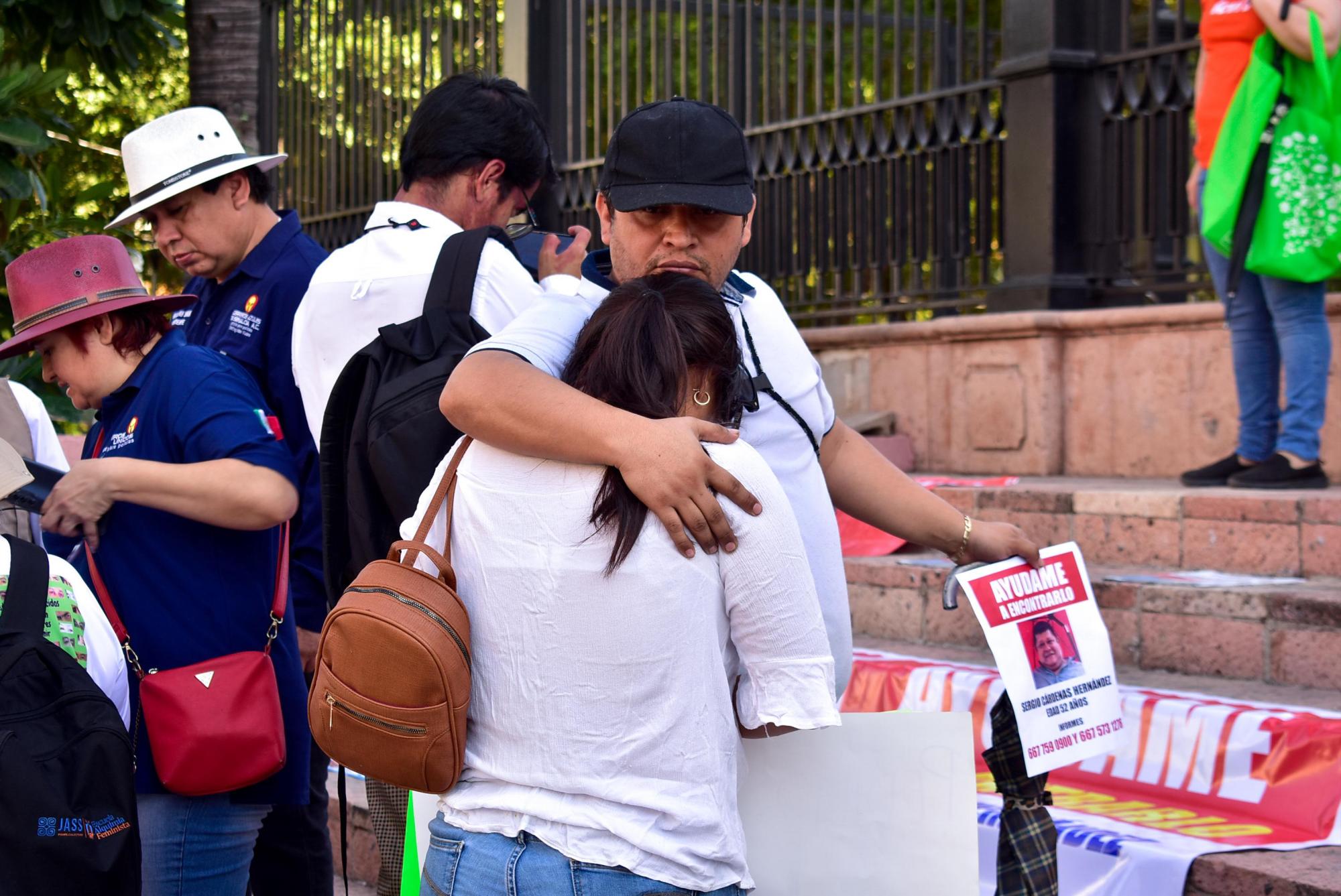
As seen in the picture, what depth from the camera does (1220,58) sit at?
18.1ft

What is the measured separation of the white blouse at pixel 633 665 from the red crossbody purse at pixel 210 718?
1026mm

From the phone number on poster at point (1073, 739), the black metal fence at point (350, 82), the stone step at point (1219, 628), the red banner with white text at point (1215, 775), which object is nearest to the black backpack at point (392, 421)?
the phone number on poster at point (1073, 739)

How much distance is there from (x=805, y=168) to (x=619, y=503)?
682 cm

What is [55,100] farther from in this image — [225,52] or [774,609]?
[774,609]

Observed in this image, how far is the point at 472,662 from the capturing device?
186 centimetres

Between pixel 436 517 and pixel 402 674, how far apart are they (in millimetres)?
206

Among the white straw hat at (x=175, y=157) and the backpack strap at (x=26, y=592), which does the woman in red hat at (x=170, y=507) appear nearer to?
the backpack strap at (x=26, y=592)

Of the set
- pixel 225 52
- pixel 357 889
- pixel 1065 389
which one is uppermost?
pixel 225 52

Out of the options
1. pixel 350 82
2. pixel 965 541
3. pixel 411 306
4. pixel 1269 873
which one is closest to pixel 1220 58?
pixel 1269 873

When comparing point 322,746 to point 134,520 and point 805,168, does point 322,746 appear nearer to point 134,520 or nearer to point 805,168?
point 134,520

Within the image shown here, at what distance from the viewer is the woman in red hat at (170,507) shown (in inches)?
107

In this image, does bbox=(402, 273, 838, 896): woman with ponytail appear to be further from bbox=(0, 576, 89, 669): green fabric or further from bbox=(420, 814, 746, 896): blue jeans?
bbox=(0, 576, 89, 669): green fabric

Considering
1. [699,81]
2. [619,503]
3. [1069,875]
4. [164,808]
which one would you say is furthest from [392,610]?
[699,81]

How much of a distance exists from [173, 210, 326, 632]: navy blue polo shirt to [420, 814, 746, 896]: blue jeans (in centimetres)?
163
